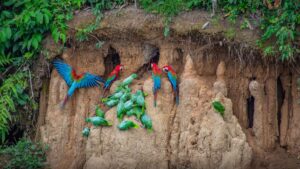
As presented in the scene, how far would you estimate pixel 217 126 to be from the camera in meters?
9.78

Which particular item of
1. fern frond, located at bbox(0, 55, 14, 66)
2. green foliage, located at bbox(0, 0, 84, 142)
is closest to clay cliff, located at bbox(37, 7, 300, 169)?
green foliage, located at bbox(0, 0, 84, 142)

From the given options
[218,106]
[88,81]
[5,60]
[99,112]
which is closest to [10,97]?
[5,60]

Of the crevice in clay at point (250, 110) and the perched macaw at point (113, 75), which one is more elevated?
the perched macaw at point (113, 75)

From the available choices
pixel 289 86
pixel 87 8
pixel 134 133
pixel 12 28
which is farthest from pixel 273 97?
pixel 12 28

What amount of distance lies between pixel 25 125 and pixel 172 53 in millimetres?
2362

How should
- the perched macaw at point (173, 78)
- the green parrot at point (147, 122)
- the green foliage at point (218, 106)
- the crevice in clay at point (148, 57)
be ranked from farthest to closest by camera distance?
the crevice in clay at point (148, 57) < the perched macaw at point (173, 78) < the green parrot at point (147, 122) < the green foliage at point (218, 106)

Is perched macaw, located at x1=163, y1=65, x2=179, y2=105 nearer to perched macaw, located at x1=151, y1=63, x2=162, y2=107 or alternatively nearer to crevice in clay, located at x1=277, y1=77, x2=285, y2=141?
perched macaw, located at x1=151, y1=63, x2=162, y2=107

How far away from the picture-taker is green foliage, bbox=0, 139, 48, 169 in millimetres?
10383

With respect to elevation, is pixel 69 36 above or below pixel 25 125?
above

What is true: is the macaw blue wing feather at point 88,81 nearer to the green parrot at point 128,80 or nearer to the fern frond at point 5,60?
the green parrot at point 128,80

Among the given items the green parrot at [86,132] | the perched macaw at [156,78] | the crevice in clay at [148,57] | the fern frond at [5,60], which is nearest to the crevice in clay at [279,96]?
the perched macaw at [156,78]

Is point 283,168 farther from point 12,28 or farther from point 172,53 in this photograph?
point 12,28

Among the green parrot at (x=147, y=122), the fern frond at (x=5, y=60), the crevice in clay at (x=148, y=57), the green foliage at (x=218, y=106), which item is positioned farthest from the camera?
the fern frond at (x=5, y=60)

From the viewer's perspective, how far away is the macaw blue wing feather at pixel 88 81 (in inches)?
416
